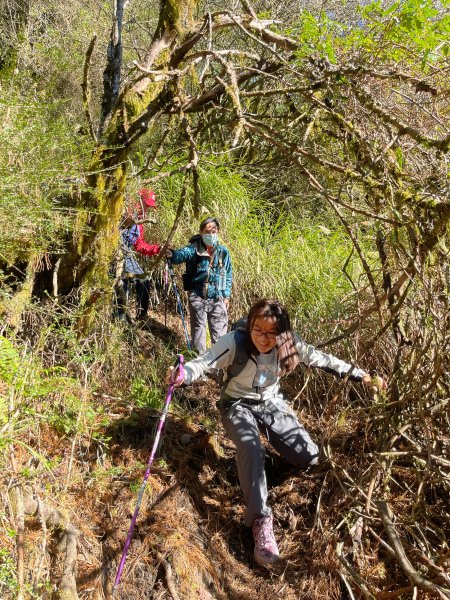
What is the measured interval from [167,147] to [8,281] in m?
4.23

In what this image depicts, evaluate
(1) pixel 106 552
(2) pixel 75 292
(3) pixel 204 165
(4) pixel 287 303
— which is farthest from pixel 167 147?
(1) pixel 106 552

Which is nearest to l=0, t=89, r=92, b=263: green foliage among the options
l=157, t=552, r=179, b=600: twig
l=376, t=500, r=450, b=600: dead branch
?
l=157, t=552, r=179, b=600: twig

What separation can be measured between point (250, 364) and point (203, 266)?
204cm

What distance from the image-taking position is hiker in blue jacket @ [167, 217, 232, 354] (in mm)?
5582

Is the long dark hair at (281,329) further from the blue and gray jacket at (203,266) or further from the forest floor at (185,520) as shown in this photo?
the blue and gray jacket at (203,266)

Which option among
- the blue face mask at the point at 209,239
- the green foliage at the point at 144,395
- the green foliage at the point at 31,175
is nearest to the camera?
the green foliage at the point at 31,175

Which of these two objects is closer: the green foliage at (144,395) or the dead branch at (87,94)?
the dead branch at (87,94)

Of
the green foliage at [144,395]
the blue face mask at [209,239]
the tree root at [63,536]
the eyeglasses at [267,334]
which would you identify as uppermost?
the blue face mask at [209,239]

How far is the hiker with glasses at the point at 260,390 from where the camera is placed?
3.54 m

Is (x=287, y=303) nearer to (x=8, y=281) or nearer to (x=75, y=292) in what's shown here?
(x=75, y=292)

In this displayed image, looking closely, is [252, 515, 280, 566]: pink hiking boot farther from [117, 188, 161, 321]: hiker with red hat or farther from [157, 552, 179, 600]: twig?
[117, 188, 161, 321]: hiker with red hat

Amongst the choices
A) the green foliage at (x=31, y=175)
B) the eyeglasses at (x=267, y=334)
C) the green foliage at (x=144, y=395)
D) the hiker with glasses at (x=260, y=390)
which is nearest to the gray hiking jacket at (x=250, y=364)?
the hiker with glasses at (x=260, y=390)

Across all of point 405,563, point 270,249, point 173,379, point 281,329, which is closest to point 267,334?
point 281,329

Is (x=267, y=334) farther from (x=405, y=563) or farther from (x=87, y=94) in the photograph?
(x=87, y=94)
